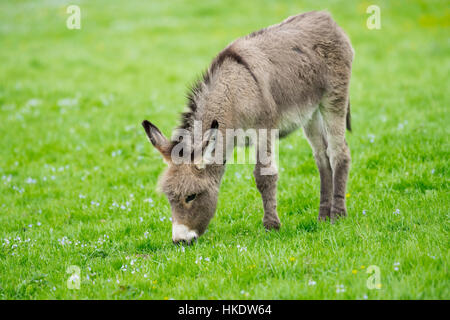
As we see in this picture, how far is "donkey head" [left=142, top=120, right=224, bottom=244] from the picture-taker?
15.4 feet

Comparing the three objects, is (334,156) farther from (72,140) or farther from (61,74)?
(61,74)

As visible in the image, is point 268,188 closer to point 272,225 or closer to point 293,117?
point 272,225

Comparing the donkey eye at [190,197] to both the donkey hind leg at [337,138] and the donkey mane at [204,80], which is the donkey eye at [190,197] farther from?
the donkey hind leg at [337,138]

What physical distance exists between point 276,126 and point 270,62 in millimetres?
774

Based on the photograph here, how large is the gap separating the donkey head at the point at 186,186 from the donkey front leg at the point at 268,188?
2.12ft

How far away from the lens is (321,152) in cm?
596

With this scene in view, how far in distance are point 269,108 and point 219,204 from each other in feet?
5.75

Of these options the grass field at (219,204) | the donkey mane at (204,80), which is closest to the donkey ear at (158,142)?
the donkey mane at (204,80)

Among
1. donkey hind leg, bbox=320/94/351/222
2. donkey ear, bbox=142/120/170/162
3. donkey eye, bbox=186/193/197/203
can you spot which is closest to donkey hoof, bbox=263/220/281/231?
donkey hind leg, bbox=320/94/351/222

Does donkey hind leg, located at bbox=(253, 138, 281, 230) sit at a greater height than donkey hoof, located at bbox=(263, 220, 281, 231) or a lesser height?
greater

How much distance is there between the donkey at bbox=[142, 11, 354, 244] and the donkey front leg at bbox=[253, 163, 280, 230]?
0.01 metres

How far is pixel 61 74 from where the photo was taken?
15.0 m

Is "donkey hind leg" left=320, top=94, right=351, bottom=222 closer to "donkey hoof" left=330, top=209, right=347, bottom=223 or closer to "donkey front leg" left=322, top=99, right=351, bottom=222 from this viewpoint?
"donkey front leg" left=322, top=99, right=351, bottom=222

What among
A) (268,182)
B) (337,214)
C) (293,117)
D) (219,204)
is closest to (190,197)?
(268,182)
